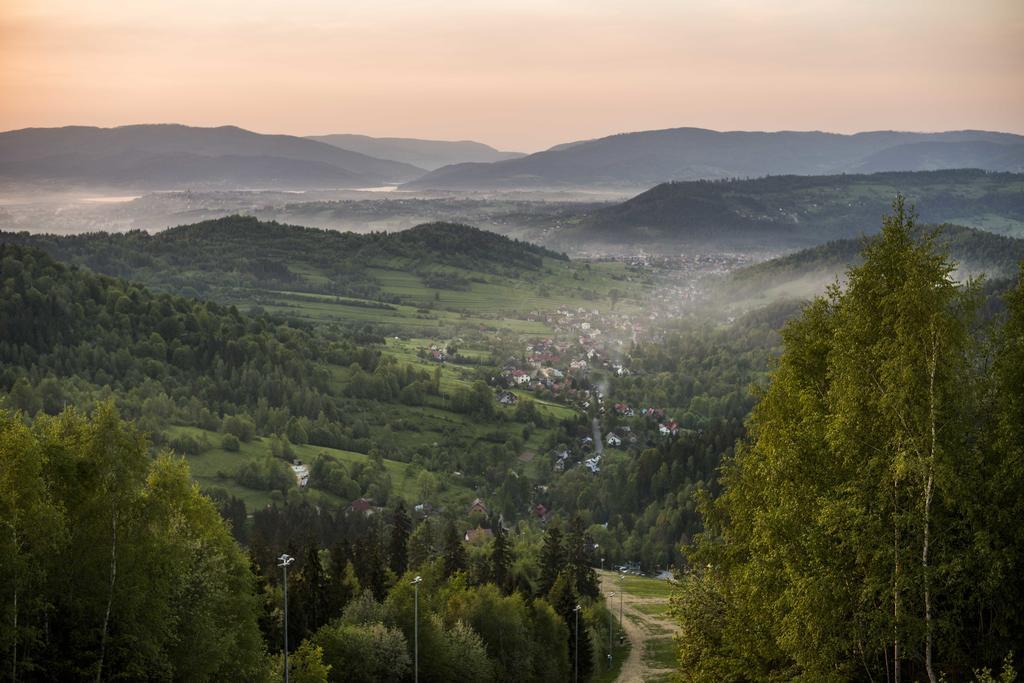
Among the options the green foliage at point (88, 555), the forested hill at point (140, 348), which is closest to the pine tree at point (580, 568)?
the green foliage at point (88, 555)

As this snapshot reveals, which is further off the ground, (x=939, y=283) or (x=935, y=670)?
(x=939, y=283)

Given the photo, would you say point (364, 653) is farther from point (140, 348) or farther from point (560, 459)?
point (140, 348)

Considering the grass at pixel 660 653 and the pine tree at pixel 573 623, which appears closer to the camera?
the pine tree at pixel 573 623

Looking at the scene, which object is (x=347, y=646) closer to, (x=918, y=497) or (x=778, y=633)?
(x=778, y=633)

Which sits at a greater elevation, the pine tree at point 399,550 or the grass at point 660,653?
the pine tree at point 399,550

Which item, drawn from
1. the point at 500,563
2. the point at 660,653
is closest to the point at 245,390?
the point at 500,563

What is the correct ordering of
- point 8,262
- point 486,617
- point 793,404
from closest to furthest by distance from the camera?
point 793,404, point 486,617, point 8,262

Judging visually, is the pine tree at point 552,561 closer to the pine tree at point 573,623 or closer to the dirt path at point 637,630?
the pine tree at point 573,623

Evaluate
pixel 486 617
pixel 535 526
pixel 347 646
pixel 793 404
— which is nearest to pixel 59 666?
pixel 347 646
